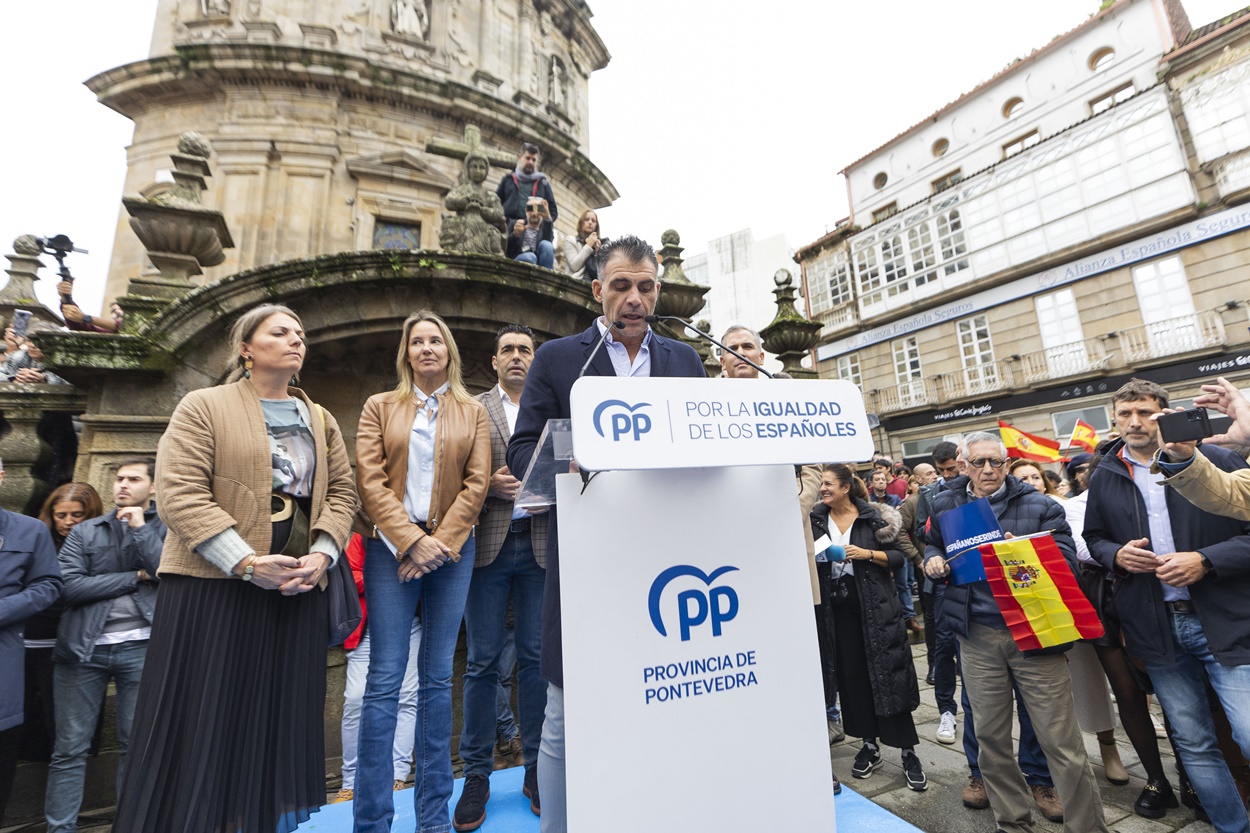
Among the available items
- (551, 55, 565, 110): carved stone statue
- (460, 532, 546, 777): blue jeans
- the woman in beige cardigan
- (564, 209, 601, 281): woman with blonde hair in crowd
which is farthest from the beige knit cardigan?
(551, 55, 565, 110): carved stone statue

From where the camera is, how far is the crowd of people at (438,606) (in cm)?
202

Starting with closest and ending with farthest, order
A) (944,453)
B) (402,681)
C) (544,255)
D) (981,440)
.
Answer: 1. (402,681)
2. (981,440)
3. (944,453)
4. (544,255)

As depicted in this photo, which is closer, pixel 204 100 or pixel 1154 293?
pixel 204 100

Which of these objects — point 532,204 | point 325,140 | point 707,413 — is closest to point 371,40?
point 325,140

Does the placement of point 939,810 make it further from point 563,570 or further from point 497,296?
point 497,296

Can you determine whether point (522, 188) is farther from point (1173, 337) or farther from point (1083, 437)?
point (1173, 337)

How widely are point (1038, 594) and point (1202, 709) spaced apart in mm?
938

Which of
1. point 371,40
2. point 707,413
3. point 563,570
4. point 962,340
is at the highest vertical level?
point 371,40

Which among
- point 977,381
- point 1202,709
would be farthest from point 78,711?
point 977,381

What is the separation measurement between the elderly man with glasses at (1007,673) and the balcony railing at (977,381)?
20070 mm

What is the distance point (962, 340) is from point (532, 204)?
2014 centimetres

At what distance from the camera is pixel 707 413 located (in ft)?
4.54

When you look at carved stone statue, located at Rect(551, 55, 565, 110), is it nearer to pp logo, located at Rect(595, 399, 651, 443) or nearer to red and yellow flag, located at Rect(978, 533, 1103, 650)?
red and yellow flag, located at Rect(978, 533, 1103, 650)

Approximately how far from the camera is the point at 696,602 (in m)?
1.58
